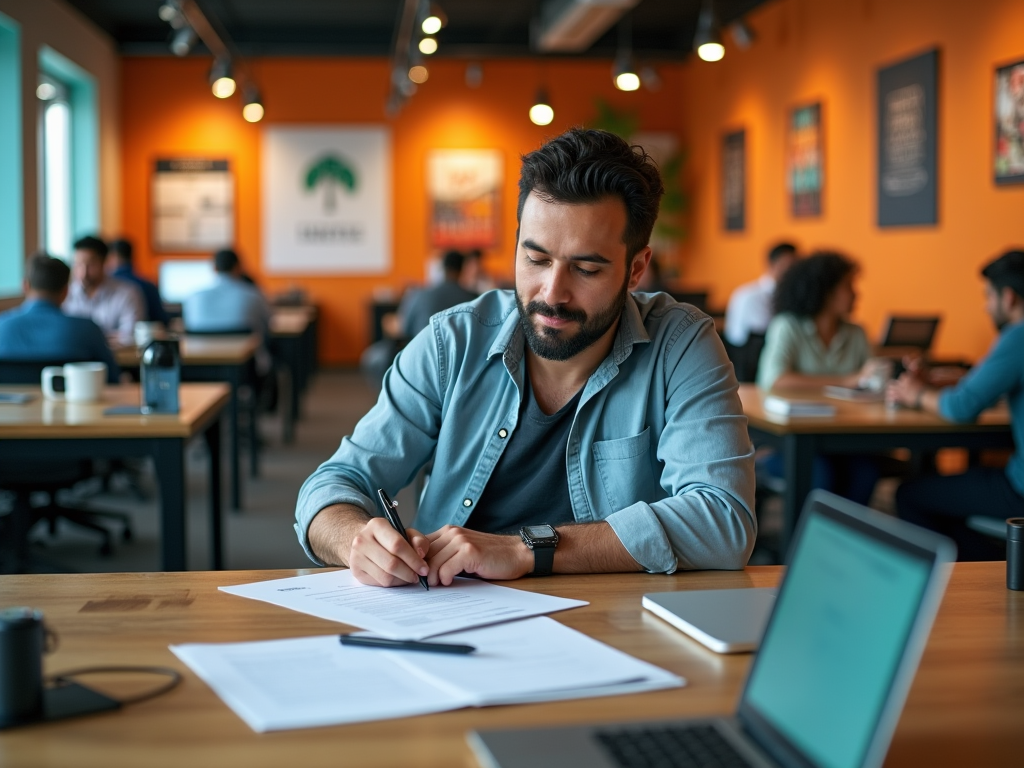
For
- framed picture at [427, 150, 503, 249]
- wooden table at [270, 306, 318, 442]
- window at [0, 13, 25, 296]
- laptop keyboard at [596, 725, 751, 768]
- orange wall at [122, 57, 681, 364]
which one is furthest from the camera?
framed picture at [427, 150, 503, 249]

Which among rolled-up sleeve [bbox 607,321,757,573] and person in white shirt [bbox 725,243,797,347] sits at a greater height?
person in white shirt [bbox 725,243,797,347]

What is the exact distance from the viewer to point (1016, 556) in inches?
61.6

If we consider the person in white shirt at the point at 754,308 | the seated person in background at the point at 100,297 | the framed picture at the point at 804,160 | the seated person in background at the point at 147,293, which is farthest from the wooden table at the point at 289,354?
the framed picture at the point at 804,160

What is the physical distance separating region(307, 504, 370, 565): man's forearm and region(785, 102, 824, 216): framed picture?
24.3ft

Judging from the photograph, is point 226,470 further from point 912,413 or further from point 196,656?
point 196,656

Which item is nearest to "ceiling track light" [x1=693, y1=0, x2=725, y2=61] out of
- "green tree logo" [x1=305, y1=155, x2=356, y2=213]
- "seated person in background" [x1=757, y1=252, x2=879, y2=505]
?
"seated person in background" [x1=757, y1=252, x2=879, y2=505]

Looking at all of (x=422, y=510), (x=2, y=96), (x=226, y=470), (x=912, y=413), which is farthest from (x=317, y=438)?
(x=422, y=510)

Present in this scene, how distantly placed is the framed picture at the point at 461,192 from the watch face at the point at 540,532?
1077cm

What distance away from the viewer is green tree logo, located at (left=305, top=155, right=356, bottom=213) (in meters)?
12.2

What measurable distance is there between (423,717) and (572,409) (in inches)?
36.8

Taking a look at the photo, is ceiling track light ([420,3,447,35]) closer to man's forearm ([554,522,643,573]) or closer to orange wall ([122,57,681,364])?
orange wall ([122,57,681,364])

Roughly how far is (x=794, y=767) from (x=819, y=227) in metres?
8.07

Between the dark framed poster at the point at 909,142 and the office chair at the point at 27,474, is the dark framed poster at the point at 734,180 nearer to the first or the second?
the dark framed poster at the point at 909,142

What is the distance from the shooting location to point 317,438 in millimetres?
7836
